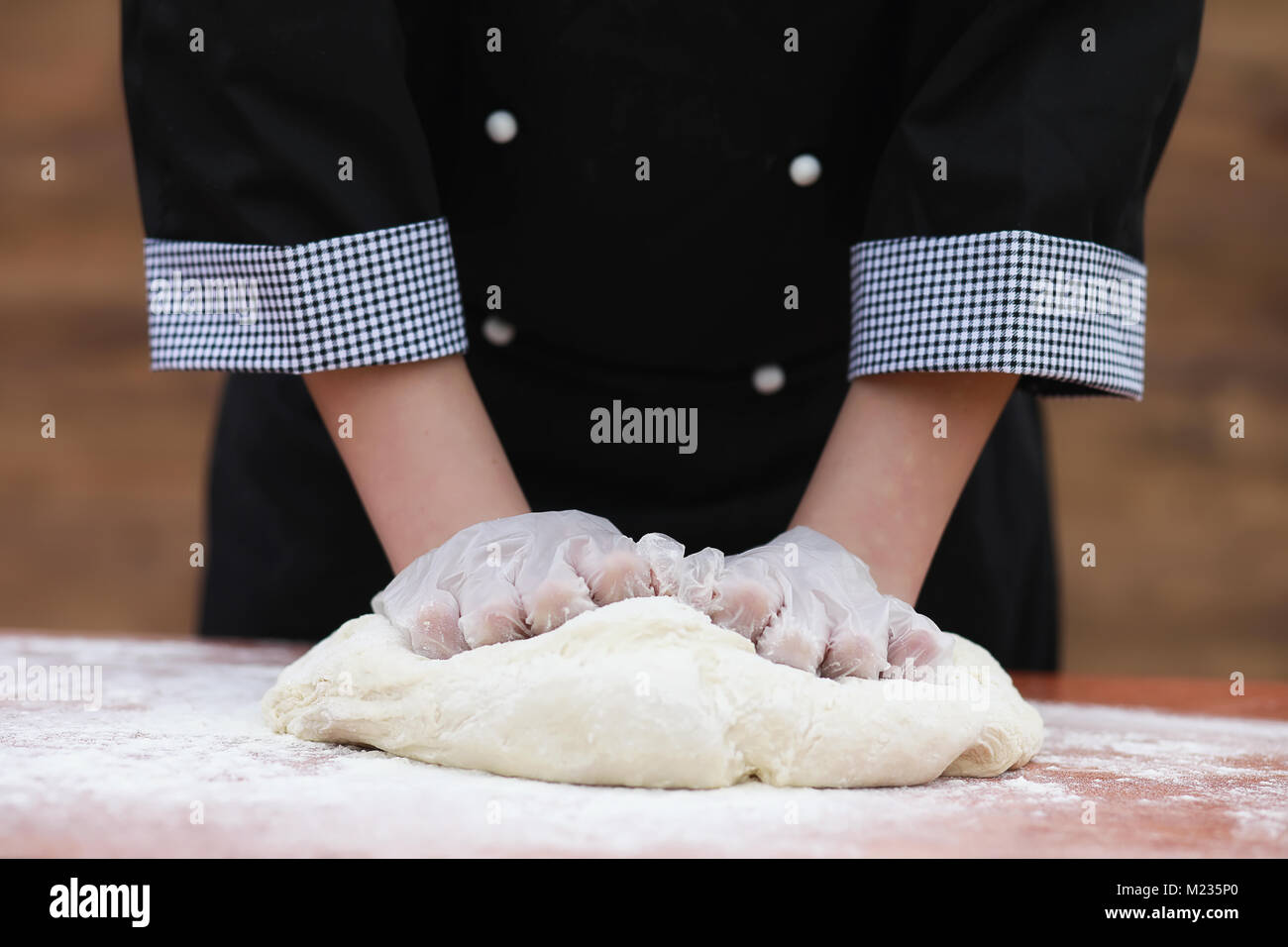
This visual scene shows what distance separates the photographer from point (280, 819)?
63cm

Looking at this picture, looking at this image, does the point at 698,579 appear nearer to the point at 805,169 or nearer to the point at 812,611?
the point at 812,611

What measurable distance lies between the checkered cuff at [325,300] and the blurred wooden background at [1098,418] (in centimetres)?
183

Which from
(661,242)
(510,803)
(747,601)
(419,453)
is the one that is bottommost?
(510,803)

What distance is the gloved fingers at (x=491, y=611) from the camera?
0.80 meters

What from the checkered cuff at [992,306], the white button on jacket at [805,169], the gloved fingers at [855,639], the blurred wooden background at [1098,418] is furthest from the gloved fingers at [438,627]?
the blurred wooden background at [1098,418]

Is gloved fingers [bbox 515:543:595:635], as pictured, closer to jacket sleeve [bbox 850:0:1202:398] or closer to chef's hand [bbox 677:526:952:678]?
chef's hand [bbox 677:526:952:678]

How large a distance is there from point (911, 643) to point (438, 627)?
12.7 inches

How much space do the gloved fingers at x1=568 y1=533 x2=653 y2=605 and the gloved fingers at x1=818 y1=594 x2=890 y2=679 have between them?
0.41 feet

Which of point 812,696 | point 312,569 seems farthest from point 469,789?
point 312,569

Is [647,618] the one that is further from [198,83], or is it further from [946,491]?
[198,83]

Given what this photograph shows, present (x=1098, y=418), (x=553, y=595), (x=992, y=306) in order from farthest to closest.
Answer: (x=1098, y=418) < (x=992, y=306) < (x=553, y=595)

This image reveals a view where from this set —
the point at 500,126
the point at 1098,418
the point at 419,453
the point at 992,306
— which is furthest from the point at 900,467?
the point at 1098,418

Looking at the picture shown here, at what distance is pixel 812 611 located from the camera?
0.81 m

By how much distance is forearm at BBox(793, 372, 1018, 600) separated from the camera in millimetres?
917
